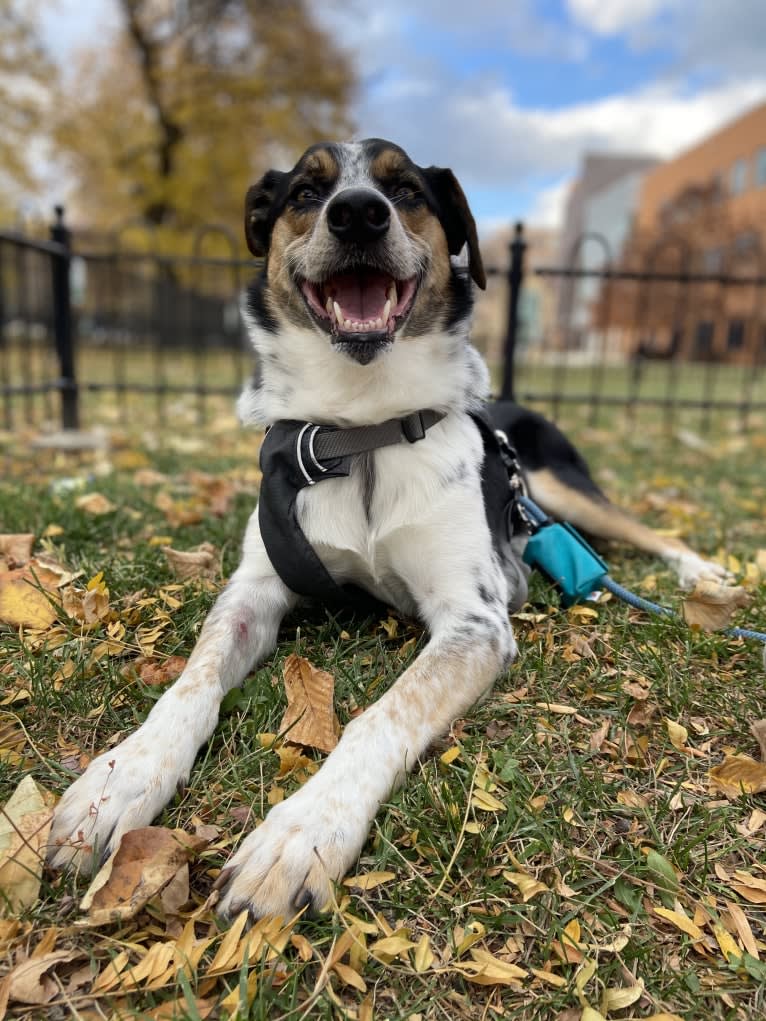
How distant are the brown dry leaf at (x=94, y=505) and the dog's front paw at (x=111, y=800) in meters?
1.99

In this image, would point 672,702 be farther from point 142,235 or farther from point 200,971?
point 142,235

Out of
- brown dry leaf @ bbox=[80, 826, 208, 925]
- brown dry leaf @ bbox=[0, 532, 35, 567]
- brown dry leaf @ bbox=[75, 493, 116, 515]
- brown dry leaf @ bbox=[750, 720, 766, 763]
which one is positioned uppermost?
brown dry leaf @ bbox=[75, 493, 116, 515]

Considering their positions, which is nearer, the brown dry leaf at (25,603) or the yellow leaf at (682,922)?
the yellow leaf at (682,922)

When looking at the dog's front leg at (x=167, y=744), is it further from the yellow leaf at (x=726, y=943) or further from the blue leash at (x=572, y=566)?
the yellow leaf at (x=726, y=943)

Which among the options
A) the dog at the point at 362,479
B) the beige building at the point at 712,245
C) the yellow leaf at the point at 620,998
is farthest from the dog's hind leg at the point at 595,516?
the beige building at the point at 712,245

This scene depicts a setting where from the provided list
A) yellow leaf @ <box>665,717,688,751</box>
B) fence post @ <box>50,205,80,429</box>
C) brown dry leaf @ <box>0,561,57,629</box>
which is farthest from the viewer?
fence post @ <box>50,205,80,429</box>

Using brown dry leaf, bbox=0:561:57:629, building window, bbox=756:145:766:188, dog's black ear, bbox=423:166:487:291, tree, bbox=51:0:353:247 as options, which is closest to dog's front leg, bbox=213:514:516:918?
dog's black ear, bbox=423:166:487:291

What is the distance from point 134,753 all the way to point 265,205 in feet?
7.23

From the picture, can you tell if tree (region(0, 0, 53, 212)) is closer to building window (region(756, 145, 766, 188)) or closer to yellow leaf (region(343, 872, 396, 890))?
yellow leaf (region(343, 872, 396, 890))

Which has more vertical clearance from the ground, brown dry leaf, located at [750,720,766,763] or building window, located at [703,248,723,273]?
building window, located at [703,248,723,273]

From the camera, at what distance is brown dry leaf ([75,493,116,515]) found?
3.62 m

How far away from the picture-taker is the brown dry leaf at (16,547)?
2933mm

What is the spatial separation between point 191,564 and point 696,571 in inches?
86.4

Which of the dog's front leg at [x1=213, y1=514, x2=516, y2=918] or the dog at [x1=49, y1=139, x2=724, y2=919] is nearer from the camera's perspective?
the dog's front leg at [x1=213, y1=514, x2=516, y2=918]
